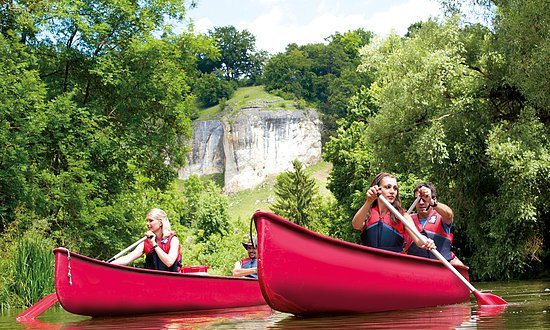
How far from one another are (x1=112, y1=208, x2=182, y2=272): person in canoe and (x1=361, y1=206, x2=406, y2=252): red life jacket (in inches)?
99.9

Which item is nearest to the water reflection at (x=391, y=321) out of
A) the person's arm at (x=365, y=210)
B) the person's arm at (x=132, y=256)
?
the person's arm at (x=365, y=210)

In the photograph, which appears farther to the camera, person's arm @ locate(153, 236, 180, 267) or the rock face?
the rock face

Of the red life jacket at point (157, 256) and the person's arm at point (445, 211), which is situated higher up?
the person's arm at point (445, 211)

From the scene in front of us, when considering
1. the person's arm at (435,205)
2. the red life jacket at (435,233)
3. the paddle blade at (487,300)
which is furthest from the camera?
the red life jacket at (435,233)

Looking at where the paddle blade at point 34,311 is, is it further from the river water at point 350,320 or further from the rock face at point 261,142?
the rock face at point 261,142

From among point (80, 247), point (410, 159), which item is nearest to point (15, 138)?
point (80, 247)

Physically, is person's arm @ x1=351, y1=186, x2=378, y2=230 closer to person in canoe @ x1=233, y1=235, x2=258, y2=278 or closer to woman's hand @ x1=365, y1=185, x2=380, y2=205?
woman's hand @ x1=365, y1=185, x2=380, y2=205

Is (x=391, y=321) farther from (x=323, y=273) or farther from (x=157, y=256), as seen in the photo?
(x=157, y=256)

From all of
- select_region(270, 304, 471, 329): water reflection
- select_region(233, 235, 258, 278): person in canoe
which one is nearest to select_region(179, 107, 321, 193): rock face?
select_region(233, 235, 258, 278): person in canoe

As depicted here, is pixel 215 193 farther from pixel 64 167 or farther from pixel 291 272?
pixel 291 272

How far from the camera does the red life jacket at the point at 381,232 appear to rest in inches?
303

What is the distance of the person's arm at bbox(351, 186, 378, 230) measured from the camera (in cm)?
714

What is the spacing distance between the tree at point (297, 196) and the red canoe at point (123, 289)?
2335 inches

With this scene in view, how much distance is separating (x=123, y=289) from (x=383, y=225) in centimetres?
309
